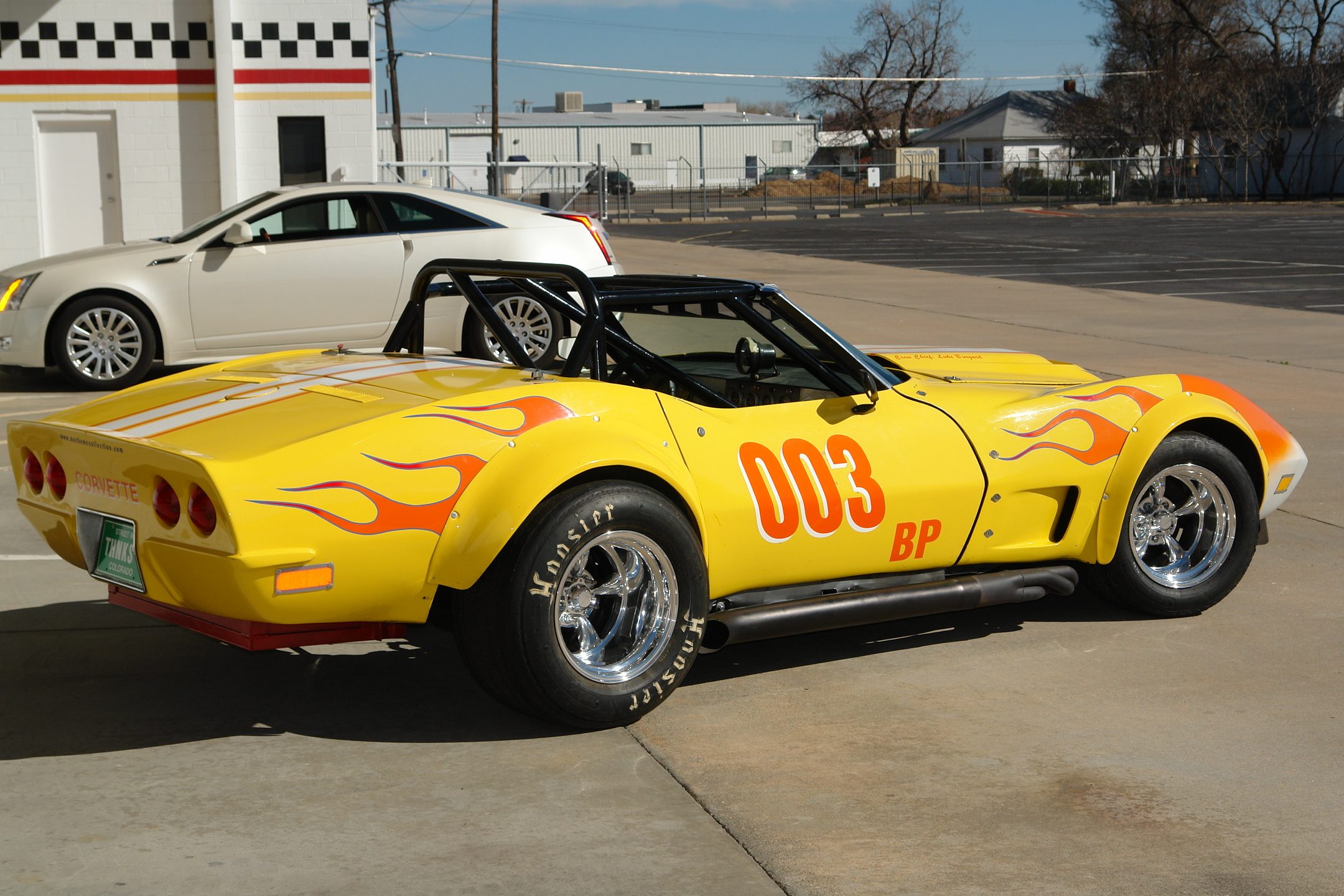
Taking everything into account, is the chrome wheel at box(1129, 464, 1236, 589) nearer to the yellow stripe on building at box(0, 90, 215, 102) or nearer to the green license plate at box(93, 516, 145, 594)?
the green license plate at box(93, 516, 145, 594)

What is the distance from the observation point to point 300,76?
55.4 ft

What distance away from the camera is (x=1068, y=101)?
245 feet

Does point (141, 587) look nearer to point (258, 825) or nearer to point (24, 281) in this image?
point (258, 825)

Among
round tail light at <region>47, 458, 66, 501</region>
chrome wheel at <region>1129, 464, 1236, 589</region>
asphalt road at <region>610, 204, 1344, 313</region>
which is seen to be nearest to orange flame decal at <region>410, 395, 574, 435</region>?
round tail light at <region>47, 458, 66, 501</region>

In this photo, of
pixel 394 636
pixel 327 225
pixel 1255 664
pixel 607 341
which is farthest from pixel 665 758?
pixel 327 225

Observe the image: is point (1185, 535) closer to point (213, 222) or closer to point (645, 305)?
point (645, 305)

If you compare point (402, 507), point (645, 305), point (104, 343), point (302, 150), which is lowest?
point (402, 507)

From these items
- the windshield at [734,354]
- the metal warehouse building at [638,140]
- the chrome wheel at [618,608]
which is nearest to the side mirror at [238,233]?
the windshield at [734,354]

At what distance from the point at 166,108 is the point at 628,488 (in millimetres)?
14806

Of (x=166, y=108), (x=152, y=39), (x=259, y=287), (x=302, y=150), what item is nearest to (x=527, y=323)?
(x=259, y=287)

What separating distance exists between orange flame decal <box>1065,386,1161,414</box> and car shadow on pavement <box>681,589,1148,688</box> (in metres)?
0.78

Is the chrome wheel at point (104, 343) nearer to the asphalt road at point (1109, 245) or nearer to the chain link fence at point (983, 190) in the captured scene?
the asphalt road at point (1109, 245)

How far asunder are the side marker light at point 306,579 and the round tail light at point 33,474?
127 cm

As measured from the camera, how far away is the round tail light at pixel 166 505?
3.69m
